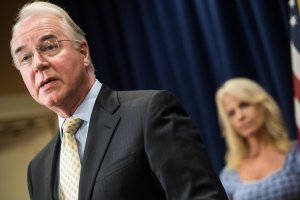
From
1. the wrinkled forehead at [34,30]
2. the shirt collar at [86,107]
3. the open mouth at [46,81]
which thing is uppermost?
the wrinkled forehead at [34,30]

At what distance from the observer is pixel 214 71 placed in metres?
3.31

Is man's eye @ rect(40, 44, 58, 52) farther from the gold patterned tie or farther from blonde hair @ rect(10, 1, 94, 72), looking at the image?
the gold patterned tie

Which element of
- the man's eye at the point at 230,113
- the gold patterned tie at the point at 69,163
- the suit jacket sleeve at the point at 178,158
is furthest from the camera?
the man's eye at the point at 230,113

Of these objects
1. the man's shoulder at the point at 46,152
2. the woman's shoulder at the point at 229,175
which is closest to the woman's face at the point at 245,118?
the woman's shoulder at the point at 229,175

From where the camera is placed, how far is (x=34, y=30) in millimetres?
1288

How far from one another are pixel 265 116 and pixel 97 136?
1.77m

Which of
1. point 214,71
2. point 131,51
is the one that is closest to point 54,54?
point 214,71

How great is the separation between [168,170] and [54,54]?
46cm

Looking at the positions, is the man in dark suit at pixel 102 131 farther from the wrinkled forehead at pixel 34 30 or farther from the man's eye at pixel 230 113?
the man's eye at pixel 230 113

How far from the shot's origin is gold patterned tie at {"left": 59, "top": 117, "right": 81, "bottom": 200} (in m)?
1.17

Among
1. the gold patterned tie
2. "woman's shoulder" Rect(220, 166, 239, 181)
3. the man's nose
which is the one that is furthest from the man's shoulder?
"woman's shoulder" Rect(220, 166, 239, 181)

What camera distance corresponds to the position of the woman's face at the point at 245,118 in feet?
8.91

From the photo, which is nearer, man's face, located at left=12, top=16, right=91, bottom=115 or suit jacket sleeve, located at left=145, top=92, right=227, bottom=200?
suit jacket sleeve, located at left=145, top=92, right=227, bottom=200

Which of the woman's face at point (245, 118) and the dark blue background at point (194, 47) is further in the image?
the dark blue background at point (194, 47)
